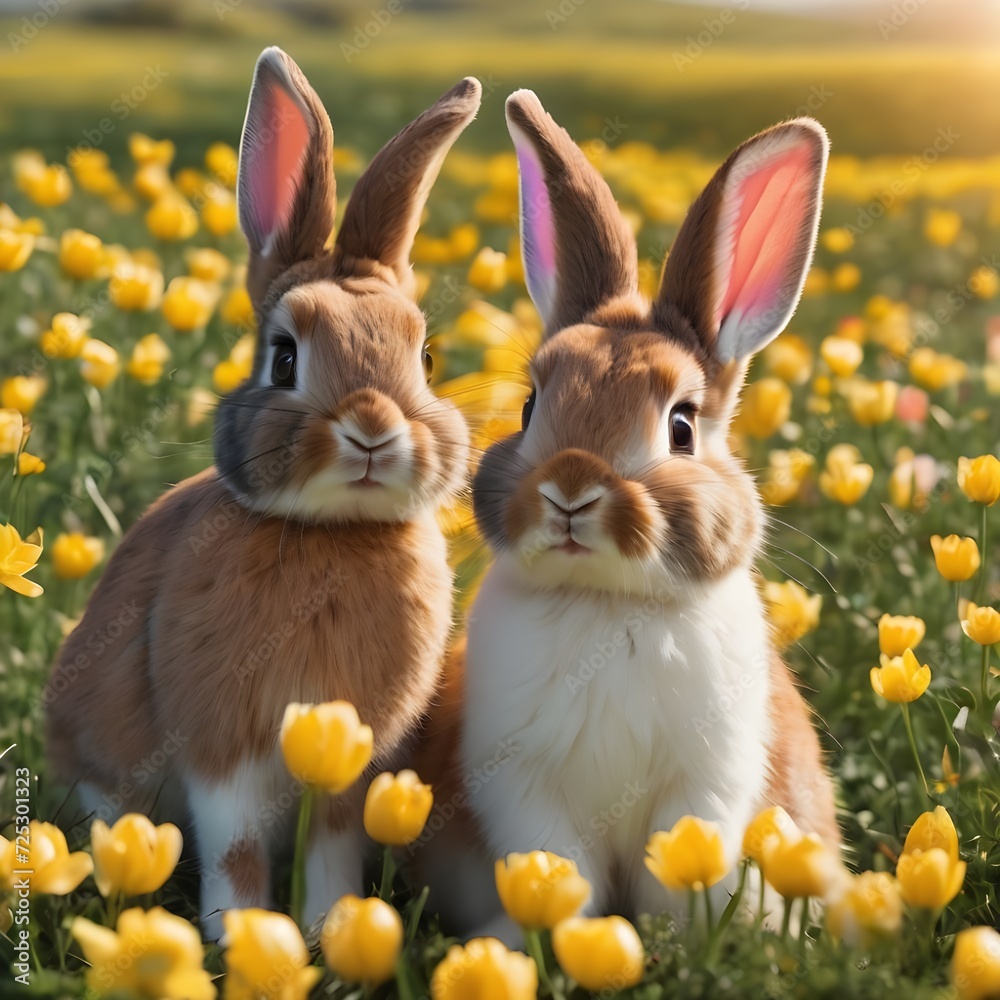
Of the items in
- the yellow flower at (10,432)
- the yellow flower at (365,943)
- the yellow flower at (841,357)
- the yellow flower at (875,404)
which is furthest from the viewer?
the yellow flower at (841,357)

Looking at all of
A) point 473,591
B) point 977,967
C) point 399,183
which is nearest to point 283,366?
point 399,183

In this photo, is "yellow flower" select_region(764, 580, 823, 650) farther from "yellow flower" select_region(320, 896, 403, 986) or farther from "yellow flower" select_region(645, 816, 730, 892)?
"yellow flower" select_region(320, 896, 403, 986)

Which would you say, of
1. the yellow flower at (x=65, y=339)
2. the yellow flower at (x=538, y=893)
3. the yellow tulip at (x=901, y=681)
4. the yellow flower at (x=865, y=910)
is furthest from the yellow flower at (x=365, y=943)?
the yellow flower at (x=65, y=339)

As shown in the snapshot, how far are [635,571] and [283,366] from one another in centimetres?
103

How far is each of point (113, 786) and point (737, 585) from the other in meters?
1.72

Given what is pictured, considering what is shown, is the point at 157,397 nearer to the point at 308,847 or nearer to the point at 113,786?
the point at 113,786

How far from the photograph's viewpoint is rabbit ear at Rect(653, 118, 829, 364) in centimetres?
320

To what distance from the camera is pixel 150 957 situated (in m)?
2.13

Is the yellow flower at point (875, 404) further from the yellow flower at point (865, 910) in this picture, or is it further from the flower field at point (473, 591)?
the yellow flower at point (865, 910)

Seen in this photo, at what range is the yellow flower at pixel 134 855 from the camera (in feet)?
7.97

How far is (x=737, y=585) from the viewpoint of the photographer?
10.4ft

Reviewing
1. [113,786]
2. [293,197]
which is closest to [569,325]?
[293,197]

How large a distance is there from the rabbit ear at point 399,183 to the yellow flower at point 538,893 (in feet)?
5.53

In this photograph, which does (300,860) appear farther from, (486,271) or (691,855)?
(486,271)
